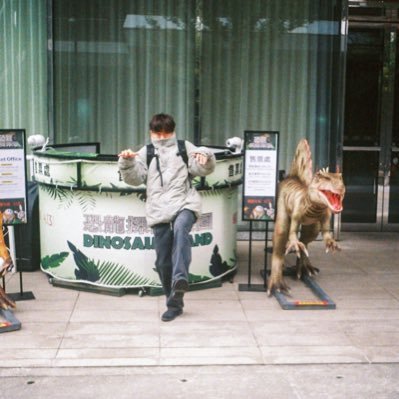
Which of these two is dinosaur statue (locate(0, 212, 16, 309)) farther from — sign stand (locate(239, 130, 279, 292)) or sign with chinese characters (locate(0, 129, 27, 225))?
sign stand (locate(239, 130, 279, 292))

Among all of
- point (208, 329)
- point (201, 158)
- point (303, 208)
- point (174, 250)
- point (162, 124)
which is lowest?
point (208, 329)

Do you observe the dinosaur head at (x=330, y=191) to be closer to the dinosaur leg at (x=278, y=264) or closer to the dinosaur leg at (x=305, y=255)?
the dinosaur leg at (x=278, y=264)

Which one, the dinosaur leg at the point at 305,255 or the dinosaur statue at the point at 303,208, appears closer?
the dinosaur statue at the point at 303,208

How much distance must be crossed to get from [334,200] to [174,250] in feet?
5.07

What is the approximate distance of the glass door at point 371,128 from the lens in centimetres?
1067

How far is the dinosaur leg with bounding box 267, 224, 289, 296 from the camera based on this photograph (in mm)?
7312

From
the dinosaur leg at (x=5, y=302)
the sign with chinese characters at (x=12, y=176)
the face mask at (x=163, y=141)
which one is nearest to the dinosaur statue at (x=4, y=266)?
the dinosaur leg at (x=5, y=302)

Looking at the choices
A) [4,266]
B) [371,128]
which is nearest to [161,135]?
[4,266]

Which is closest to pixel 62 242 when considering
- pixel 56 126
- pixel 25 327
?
pixel 25 327

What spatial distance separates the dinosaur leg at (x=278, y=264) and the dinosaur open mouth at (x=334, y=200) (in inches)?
33.6

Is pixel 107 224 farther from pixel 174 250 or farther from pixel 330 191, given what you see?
pixel 330 191

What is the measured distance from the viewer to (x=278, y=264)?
24.2ft

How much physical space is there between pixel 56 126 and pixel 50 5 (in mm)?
1679

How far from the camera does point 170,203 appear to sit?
635 cm
